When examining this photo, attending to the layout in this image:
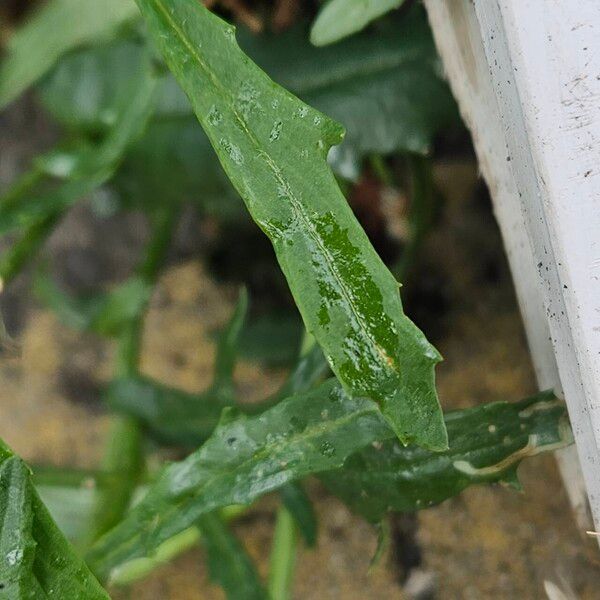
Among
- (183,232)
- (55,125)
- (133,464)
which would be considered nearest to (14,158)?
(55,125)

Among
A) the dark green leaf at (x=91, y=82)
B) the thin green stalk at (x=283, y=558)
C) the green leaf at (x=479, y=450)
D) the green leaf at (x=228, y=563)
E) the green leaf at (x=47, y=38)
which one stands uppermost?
the green leaf at (x=47, y=38)

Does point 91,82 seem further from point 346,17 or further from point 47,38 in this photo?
point 346,17

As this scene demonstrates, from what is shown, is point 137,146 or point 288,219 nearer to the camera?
point 288,219

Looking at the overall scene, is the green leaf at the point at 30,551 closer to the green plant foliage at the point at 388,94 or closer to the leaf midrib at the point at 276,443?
the leaf midrib at the point at 276,443

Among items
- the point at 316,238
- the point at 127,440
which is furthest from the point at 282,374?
the point at 316,238

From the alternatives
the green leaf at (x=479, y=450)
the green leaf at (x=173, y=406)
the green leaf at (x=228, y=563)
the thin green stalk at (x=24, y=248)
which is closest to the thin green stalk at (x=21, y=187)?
the thin green stalk at (x=24, y=248)

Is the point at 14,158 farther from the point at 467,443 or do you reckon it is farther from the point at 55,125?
the point at 467,443
